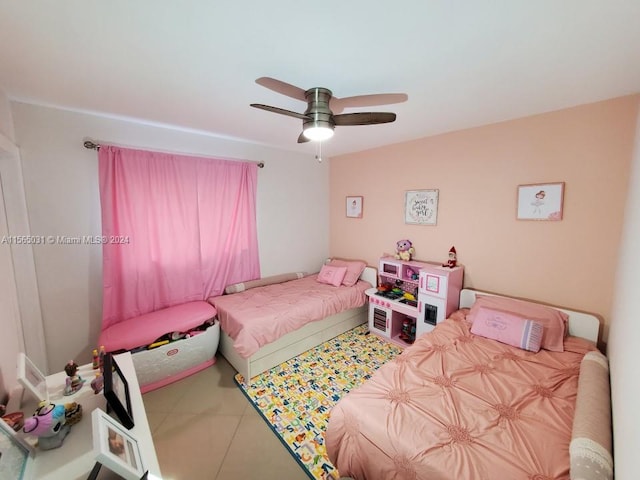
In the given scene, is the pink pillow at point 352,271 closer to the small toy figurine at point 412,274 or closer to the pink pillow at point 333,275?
the pink pillow at point 333,275

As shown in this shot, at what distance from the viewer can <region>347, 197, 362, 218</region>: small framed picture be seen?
3696mm

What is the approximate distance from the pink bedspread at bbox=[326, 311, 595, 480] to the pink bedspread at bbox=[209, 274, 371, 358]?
1.11 meters

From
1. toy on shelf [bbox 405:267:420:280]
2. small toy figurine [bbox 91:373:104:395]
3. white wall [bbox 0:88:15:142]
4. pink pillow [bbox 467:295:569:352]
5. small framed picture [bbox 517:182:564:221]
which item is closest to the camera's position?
small toy figurine [bbox 91:373:104:395]

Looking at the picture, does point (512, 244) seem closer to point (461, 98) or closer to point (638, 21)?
point (461, 98)

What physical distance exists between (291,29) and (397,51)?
0.55 metres

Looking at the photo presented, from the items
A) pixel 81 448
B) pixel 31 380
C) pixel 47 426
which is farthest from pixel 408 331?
pixel 31 380

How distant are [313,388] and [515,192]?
2592 millimetres

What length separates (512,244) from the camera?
7.82 feet

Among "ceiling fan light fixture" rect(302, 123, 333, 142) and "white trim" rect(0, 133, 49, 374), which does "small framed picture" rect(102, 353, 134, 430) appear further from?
"ceiling fan light fixture" rect(302, 123, 333, 142)

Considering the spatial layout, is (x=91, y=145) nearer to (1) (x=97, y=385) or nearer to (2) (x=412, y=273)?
(1) (x=97, y=385)

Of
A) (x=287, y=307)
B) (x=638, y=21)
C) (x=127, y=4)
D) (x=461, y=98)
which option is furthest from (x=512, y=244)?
(x=127, y=4)

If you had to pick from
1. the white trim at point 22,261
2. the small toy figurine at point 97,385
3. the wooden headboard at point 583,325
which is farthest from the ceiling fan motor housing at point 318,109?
the wooden headboard at point 583,325

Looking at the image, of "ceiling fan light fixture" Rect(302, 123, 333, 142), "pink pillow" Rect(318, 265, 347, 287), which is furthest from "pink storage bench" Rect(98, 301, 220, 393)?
"ceiling fan light fixture" Rect(302, 123, 333, 142)

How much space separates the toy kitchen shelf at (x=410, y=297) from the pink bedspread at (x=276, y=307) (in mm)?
295
